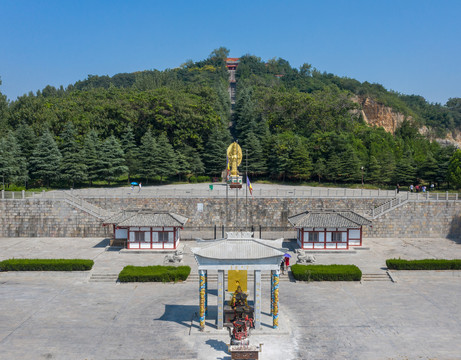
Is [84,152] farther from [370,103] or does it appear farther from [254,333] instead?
[370,103]

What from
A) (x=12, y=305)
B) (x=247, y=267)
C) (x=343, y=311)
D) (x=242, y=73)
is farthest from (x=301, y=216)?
(x=242, y=73)

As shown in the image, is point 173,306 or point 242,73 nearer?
point 173,306

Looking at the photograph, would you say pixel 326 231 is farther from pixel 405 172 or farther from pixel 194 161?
pixel 194 161

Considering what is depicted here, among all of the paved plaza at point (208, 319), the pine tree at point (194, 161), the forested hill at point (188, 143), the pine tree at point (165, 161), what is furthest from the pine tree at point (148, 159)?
the paved plaza at point (208, 319)

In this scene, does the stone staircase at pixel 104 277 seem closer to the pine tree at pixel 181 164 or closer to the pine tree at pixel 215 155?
the pine tree at pixel 181 164

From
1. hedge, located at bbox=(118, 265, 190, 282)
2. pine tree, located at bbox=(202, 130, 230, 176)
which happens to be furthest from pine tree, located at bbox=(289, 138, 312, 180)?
hedge, located at bbox=(118, 265, 190, 282)

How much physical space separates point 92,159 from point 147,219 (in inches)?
863

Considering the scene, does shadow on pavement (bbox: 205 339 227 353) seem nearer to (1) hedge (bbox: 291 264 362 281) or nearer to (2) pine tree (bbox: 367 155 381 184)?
(1) hedge (bbox: 291 264 362 281)

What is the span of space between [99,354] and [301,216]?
896 inches

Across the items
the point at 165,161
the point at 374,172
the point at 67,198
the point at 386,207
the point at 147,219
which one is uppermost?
the point at 165,161

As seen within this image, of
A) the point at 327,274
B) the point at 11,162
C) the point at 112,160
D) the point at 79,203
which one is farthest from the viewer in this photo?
the point at 112,160

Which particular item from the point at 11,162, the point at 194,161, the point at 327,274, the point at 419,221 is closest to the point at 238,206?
the point at 327,274

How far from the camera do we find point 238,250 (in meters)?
21.0

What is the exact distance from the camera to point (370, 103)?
10738cm
